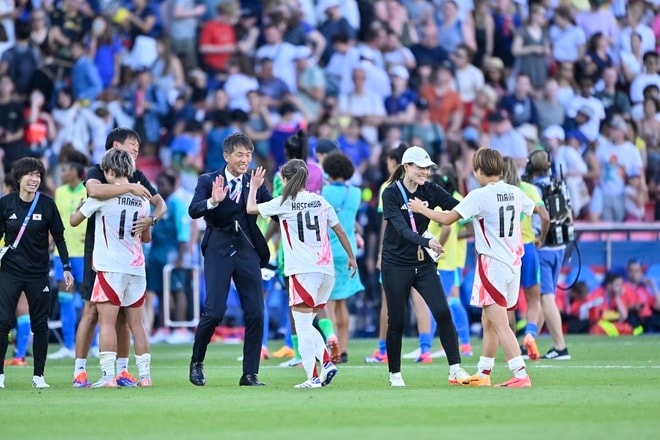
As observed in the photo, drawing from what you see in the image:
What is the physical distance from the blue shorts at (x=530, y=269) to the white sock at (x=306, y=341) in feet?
14.4

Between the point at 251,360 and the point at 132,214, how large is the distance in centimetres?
178

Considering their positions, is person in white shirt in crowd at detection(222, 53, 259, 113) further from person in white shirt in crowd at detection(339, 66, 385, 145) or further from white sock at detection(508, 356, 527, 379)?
white sock at detection(508, 356, 527, 379)

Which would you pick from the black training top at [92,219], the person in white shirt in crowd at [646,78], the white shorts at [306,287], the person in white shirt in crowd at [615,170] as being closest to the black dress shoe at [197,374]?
the white shorts at [306,287]

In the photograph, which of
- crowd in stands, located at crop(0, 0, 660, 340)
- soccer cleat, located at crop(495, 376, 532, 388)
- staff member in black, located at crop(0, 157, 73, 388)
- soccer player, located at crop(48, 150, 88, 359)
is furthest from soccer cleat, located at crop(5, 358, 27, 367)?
soccer cleat, located at crop(495, 376, 532, 388)

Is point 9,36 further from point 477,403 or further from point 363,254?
point 477,403

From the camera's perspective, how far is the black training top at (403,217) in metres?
12.5

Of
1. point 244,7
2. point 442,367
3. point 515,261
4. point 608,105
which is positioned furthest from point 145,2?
point 515,261

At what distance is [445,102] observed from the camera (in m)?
25.5

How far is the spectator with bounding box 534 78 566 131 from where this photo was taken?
1025 inches

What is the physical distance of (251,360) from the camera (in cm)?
1285

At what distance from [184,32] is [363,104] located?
144 inches

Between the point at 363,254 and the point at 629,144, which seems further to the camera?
the point at 629,144

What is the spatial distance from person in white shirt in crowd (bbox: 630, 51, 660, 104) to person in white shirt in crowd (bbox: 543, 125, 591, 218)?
7.80ft

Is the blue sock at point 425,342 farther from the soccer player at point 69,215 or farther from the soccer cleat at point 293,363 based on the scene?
the soccer player at point 69,215
